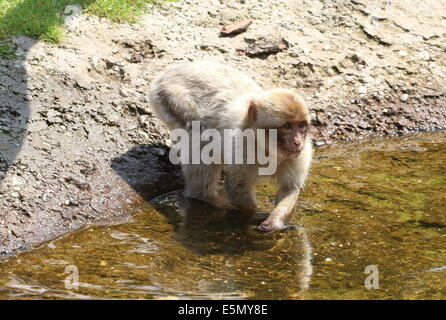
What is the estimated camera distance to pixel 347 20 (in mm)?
8375

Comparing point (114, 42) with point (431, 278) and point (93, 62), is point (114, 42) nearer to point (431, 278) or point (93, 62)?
point (93, 62)

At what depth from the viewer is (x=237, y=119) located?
537 cm

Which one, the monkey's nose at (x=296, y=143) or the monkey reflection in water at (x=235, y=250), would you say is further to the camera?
the monkey's nose at (x=296, y=143)

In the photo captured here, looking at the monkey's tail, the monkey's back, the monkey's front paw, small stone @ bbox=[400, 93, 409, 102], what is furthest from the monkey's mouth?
small stone @ bbox=[400, 93, 409, 102]

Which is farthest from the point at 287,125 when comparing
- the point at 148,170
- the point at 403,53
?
the point at 403,53

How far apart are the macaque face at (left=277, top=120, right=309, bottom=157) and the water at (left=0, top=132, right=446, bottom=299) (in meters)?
A: 0.60

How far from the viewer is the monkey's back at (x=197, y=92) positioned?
569 centimetres

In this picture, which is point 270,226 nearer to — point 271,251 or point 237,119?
point 271,251

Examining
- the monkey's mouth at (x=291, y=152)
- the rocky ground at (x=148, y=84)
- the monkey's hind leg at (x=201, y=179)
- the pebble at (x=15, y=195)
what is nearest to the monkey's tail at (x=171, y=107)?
the monkey's hind leg at (x=201, y=179)

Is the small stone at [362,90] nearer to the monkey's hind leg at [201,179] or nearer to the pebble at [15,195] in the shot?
the monkey's hind leg at [201,179]

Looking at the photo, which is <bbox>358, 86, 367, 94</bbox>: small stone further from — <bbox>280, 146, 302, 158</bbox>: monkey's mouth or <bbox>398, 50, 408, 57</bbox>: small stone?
<bbox>280, 146, 302, 158</bbox>: monkey's mouth

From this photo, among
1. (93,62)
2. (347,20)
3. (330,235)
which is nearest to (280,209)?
(330,235)

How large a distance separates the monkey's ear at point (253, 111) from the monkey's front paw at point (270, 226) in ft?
2.43
